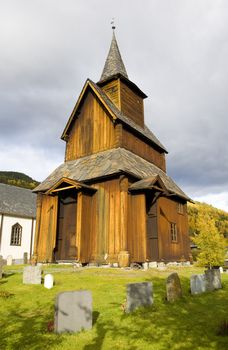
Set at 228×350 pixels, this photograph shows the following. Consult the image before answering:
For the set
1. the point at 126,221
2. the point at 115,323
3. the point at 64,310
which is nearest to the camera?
the point at 64,310

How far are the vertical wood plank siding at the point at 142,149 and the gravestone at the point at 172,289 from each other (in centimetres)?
1337

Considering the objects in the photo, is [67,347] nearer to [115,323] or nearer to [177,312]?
[115,323]

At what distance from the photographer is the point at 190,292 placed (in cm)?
999

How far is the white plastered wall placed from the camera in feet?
109

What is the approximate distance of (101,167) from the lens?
18.8 m

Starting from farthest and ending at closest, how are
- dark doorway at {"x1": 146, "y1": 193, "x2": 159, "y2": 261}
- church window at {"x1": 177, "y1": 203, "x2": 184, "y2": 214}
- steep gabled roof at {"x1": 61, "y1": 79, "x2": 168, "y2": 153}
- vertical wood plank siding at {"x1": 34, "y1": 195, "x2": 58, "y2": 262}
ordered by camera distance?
church window at {"x1": 177, "y1": 203, "x2": 184, "y2": 214}
steep gabled roof at {"x1": 61, "y1": 79, "x2": 168, "y2": 153}
vertical wood plank siding at {"x1": 34, "y1": 195, "x2": 58, "y2": 262}
dark doorway at {"x1": 146, "y1": 193, "x2": 159, "y2": 261}

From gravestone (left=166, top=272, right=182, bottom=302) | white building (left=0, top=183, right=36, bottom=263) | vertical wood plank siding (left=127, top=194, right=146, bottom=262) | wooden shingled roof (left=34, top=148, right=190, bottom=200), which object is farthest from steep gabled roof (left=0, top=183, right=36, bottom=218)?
gravestone (left=166, top=272, right=182, bottom=302)

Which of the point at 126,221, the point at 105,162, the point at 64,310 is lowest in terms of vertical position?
the point at 64,310

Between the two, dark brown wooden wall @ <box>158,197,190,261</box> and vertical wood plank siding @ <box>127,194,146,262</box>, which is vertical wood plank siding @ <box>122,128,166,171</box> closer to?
dark brown wooden wall @ <box>158,197,190,261</box>

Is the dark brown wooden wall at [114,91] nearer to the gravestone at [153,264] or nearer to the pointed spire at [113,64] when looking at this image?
the pointed spire at [113,64]

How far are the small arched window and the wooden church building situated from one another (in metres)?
16.1

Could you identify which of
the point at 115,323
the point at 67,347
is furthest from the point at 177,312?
the point at 67,347

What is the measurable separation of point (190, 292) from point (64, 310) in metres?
5.59

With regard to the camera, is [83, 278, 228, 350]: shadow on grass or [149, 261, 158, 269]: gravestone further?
[149, 261, 158, 269]: gravestone
